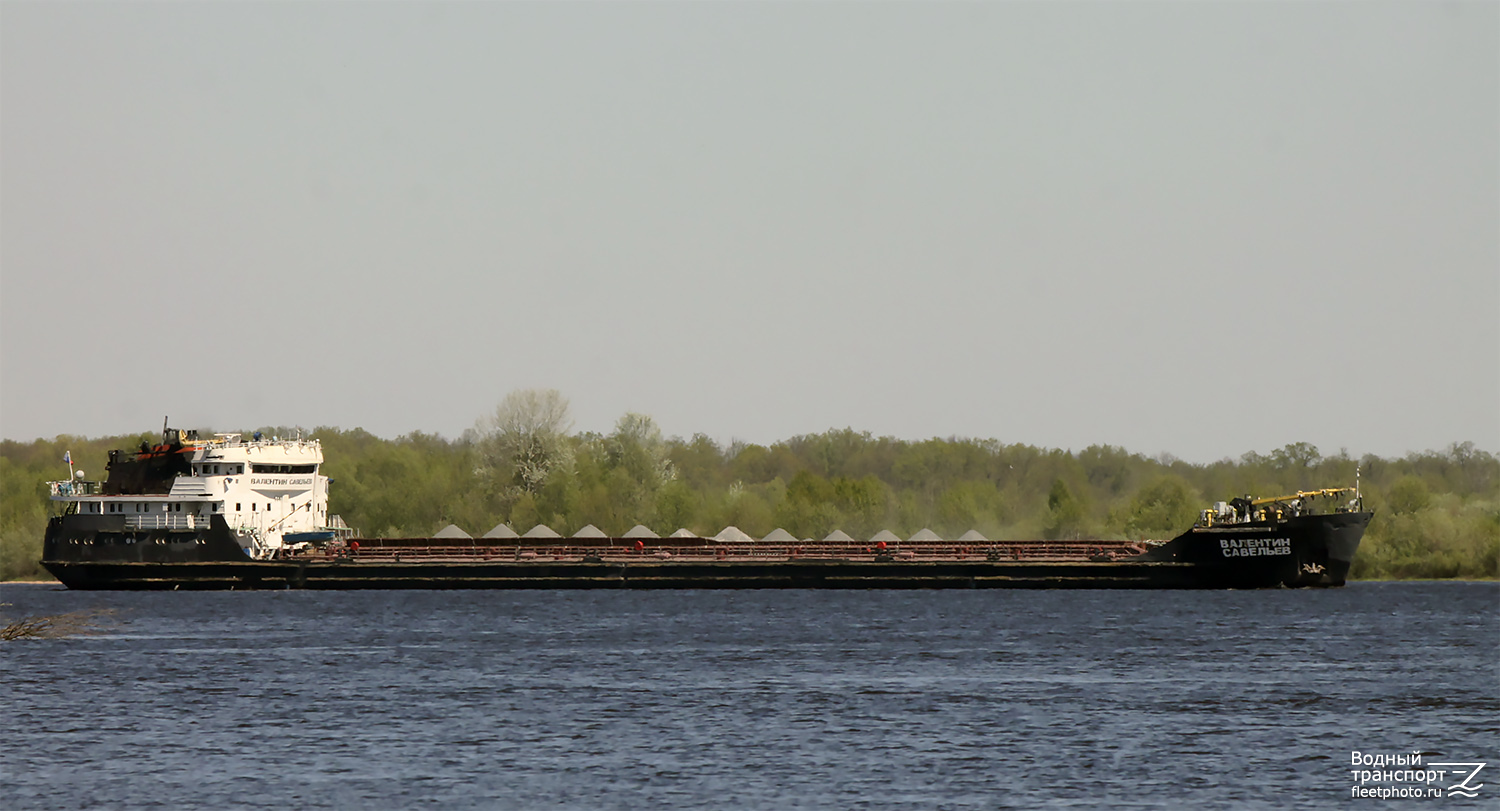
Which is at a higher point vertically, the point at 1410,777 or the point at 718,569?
the point at 718,569

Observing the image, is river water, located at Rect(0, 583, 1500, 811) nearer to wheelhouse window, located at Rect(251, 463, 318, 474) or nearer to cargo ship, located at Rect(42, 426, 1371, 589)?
cargo ship, located at Rect(42, 426, 1371, 589)

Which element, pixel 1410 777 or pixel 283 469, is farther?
pixel 283 469

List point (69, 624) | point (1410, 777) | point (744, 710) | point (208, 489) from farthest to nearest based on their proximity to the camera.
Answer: point (208, 489)
point (69, 624)
point (744, 710)
point (1410, 777)

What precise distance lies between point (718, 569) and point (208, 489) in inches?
1012

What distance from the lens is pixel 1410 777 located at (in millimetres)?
30406

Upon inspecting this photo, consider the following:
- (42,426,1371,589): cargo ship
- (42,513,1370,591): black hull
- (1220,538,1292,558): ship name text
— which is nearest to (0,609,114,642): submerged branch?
(42,513,1370,591): black hull

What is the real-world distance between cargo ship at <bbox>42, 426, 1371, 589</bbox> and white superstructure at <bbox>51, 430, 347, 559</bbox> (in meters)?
0.07

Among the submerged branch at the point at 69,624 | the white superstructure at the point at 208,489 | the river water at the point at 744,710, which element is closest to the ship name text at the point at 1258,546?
the river water at the point at 744,710

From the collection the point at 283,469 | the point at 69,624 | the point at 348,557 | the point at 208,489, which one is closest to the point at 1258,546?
the point at 348,557

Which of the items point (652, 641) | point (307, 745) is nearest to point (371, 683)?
point (307, 745)

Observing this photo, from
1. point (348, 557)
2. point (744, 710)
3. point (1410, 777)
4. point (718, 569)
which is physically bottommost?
point (1410, 777)

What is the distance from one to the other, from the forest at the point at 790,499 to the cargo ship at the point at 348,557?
2420cm

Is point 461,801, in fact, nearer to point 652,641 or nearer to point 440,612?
point 652,641

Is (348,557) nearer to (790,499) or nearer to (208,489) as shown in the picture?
(208,489)
